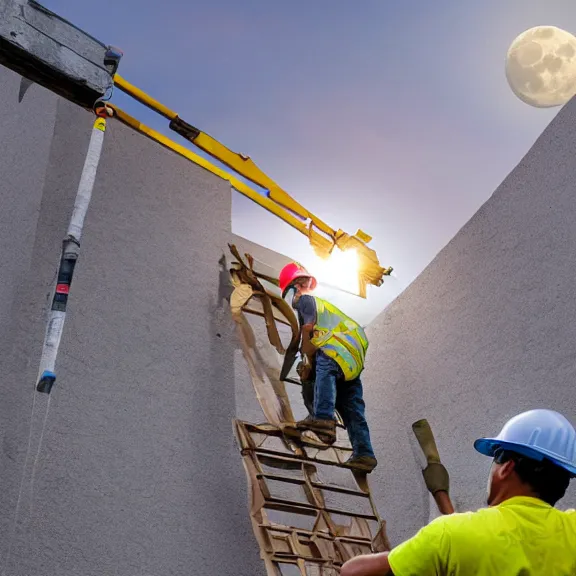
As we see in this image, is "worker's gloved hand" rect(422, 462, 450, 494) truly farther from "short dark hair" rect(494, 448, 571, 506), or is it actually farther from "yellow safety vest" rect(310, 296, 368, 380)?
"yellow safety vest" rect(310, 296, 368, 380)

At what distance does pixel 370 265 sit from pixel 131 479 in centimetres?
441

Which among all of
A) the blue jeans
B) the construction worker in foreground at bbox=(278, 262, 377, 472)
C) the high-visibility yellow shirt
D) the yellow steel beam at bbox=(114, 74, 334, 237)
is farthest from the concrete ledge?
the high-visibility yellow shirt

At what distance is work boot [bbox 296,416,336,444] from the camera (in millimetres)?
4961

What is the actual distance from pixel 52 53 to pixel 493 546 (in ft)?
15.4

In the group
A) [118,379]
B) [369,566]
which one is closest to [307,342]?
[118,379]

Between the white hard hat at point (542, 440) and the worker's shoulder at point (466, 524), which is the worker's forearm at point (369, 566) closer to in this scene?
the worker's shoulder at point (466, 524)

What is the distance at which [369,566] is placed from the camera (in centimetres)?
194

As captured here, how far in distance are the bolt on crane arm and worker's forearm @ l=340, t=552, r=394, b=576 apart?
5.09 m

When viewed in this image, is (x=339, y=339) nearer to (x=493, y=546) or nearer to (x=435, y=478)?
(x=435, y=478)

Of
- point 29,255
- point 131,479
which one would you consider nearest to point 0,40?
point 29,255

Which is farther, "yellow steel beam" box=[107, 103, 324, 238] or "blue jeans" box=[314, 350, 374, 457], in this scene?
"yellow steel beam" box=[107, 103, 324, 238]

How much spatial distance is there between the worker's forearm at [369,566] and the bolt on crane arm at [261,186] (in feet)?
16.7

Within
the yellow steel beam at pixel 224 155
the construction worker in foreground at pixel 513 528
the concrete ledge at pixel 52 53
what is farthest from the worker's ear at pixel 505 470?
the yellow steel beam at pixel 224 155

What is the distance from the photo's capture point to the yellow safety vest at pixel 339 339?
5293 mm
